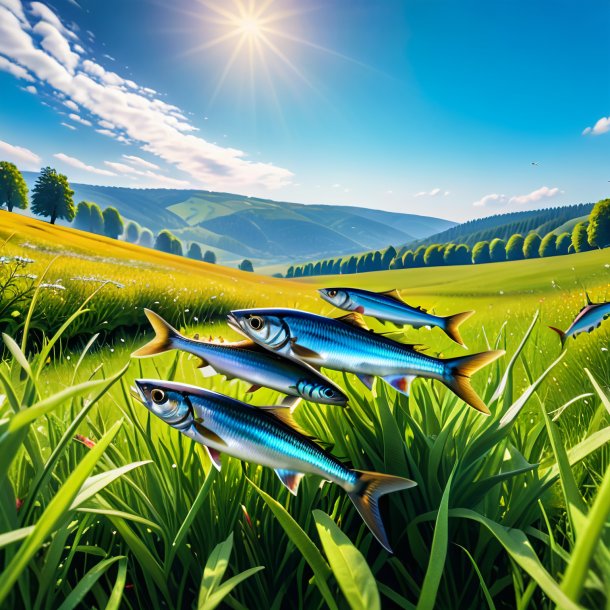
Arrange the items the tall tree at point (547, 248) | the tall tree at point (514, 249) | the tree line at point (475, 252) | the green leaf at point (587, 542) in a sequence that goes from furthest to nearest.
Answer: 1. the tall tree at point (514, 249)
2. the tall tree at point (547, 248)
3. the tree line at point (475, 252)
4. the green leaf at point (587, 542)

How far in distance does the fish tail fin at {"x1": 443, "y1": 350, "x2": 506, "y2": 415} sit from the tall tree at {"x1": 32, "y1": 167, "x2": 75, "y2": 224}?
170 ft

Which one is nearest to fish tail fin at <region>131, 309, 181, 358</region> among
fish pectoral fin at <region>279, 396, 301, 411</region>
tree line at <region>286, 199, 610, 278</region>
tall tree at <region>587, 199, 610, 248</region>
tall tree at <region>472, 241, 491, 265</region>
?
fish pectoral fin at <region>279, 396, 301, 411</region>

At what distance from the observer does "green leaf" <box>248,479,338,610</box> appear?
83cm

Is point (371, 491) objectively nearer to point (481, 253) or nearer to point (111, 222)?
point (481, 253)

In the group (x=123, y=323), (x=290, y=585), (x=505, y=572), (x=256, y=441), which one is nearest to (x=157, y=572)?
(x=290, y=585)

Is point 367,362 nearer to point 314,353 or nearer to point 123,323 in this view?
point 314,353

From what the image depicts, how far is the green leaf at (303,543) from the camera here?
2.72ft

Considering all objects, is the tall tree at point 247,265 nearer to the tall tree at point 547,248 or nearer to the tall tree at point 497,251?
the tall tree at point 497,251

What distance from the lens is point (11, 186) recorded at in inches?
1601

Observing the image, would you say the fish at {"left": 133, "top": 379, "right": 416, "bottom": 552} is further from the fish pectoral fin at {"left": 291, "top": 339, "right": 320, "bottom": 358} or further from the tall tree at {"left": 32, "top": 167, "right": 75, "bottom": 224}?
the tall tree at {"left": 32, "top": 167, "right": 75, "bottom": 224}

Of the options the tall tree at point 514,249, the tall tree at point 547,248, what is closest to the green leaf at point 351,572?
the tall tree at point 547,248

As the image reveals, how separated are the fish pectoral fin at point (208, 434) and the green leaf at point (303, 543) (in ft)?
0.75

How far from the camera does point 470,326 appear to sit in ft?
15.9

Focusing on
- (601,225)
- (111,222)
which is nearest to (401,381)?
(601,225)
